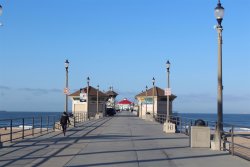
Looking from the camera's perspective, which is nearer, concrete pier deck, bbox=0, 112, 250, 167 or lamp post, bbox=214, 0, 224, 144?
concrete pier deck, bbox=0, 112, 250, 167

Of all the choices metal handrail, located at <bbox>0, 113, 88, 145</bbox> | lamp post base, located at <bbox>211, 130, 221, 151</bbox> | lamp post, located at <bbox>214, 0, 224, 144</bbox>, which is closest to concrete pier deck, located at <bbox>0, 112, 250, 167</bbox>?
lamp post base, located at <bbox>211, 130, 221, 151</bbox>

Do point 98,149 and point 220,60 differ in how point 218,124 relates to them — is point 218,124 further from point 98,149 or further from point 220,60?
point 98,149

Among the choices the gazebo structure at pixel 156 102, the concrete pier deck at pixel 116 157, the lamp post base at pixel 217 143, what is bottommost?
the concrete pier deck at pixel 116 157

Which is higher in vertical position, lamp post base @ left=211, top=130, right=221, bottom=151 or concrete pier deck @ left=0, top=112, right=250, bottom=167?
lamp post base @ left=211, top=130, right=221, bottom=151

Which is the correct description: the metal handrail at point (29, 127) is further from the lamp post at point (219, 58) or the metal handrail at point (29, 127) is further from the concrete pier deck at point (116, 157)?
the lamp post at point (219, 58)

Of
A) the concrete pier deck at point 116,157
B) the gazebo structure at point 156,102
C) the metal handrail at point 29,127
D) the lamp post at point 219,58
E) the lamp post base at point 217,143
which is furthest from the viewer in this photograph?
the gazebo structure at point 156,102

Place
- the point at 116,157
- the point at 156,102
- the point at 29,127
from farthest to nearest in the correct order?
the point at 156,102 < the point at 29,127 < the point at 116,157

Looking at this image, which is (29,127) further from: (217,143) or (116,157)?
(116,157)

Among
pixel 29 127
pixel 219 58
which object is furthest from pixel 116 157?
pixel 29 127

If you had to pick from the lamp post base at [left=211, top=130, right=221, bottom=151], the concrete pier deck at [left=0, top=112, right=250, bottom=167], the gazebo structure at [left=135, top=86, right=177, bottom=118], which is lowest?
the concrete pier deck at [left=0, top=112, right=250, bottom=167]

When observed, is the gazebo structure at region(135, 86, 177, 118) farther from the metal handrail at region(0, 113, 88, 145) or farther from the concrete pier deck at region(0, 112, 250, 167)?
the concrete pier deck at region(0, 112, 250, 167)

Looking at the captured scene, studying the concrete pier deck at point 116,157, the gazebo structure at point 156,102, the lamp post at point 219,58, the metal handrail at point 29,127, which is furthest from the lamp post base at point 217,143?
the gazebo structure at point 156,102

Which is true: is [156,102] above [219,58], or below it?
below

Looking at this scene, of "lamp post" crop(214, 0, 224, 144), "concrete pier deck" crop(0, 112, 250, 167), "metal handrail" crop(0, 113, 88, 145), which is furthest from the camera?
"metal handrail" crop(0, 113, 88, 145)
